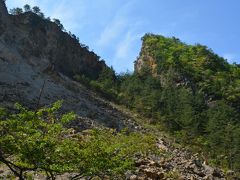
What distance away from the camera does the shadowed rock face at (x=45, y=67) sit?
51.7m

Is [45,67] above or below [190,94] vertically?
below

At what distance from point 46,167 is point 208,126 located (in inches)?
1953

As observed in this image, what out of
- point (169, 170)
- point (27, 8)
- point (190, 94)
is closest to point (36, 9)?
point (27, 8)

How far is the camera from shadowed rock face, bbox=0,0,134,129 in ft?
170

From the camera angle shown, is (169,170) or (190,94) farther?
(190,94)

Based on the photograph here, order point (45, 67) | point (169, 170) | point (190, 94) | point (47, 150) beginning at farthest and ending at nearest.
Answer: point (190, 94) < point (45, 67) < point (169, 170) < point (47, 150)

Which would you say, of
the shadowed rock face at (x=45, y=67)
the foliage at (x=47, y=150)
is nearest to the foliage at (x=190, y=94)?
the shadowed rock face at (x=45, y=67)

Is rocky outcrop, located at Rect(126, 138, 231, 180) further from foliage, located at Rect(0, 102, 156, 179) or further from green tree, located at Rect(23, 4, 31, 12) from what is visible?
green tree, located at Rect(23, 4, 31, 12)

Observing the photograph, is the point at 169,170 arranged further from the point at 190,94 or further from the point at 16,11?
the point at 16,11

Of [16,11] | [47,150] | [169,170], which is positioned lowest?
[47,150]

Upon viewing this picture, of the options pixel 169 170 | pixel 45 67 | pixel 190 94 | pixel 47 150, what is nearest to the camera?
pixel 47 150

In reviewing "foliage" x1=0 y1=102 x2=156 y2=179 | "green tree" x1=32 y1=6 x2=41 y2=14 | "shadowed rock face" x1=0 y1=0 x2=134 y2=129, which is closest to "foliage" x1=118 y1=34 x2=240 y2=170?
"shadowed rock face" x1=0 y1=0 x2=134 y2=129

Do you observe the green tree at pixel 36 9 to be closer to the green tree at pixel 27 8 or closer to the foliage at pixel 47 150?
the green tree at pixel 27 8

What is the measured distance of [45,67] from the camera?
231ft
